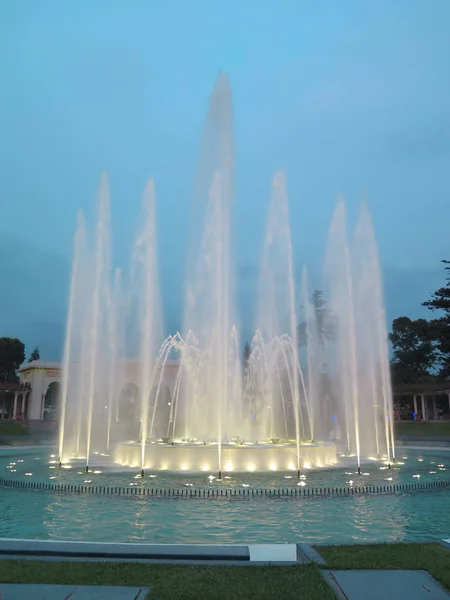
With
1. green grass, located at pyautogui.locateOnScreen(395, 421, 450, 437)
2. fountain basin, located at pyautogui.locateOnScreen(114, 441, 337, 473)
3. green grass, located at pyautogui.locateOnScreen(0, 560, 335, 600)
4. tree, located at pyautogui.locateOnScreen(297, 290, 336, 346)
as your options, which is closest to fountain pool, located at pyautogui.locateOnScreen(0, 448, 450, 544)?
fountain basin, located at pyautogui.locateOnScreen(114, 441, 337, 473)

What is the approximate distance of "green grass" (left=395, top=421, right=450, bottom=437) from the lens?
42.3m

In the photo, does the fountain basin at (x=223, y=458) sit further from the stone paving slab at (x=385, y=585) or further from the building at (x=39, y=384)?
the building at (x=39, y=384)

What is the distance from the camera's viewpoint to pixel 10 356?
83.2 metres

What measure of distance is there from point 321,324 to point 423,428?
63.5 ft

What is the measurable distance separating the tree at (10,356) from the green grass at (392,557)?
8419 cm

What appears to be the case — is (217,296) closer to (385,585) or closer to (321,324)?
(385,585)

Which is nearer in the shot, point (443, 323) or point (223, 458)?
point (223, 458)

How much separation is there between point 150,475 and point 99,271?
9402 millimetres

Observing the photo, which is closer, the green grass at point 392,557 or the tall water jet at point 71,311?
the green grass at point 392,557

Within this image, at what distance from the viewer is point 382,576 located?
608 centimetres

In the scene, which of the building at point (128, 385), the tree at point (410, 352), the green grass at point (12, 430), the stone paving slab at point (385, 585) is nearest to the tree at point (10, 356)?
the building at point (128, 385)

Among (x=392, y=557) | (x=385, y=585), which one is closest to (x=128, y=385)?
(x=392, y=557)

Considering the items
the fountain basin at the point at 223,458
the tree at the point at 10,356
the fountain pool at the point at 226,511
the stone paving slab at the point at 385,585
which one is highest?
the tree at the point at 10,356

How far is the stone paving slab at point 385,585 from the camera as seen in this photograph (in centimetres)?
542
